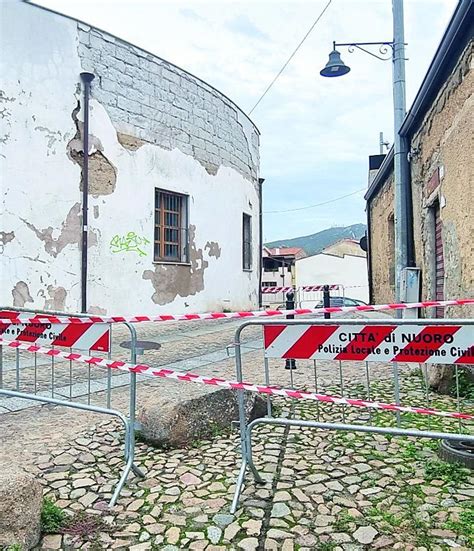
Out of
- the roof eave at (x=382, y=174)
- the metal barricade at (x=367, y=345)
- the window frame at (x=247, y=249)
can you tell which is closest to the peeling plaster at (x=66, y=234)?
the window frame at (x=247, y=249)

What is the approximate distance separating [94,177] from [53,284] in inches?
94.8

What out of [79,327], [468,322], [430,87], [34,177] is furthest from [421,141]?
[34,177]

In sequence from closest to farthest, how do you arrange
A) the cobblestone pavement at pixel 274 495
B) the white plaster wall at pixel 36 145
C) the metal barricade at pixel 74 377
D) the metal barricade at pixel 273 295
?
the cobblestone pavement at pixel 274 495, the metal barricade at pixel 74 377, the white plaster wall at pixel 36 145, the metal barricade at pixel 273 295

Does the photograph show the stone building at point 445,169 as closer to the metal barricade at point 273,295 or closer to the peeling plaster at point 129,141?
the peeling plaster at point 129,141

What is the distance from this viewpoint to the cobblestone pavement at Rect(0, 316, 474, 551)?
7.82 feet

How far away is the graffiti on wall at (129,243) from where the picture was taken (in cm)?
1055

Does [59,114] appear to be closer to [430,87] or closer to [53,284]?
[53,284]

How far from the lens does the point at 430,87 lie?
6.63m

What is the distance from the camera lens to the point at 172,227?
40.5 feet

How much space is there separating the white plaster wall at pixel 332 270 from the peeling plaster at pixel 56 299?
117 ft

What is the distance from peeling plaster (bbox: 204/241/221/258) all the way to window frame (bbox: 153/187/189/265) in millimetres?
849

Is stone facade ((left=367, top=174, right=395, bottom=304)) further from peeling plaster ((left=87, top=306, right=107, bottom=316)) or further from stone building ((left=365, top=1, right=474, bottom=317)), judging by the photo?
peeling plaster ((left=87, top=306, right=107, bottom=316))

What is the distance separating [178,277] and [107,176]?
123 inches

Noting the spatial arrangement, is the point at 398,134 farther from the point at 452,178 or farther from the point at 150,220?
the point at 150,220
